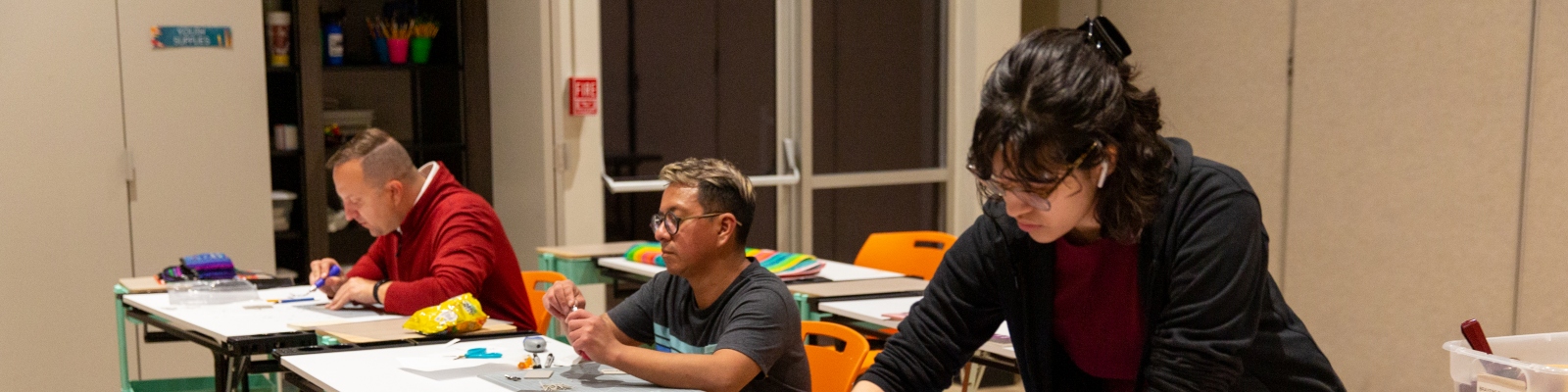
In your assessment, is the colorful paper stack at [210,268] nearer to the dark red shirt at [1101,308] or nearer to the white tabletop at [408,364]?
the white tabletop at [408,364]

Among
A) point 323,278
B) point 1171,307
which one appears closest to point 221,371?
point 323,278

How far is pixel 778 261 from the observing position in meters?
4.30

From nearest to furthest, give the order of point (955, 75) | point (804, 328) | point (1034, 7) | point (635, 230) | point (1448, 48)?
point (804, 328), point (1448, 48), point (635, 230), point (955, 75), point (1034, 7)

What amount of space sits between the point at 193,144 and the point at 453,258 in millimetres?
2212

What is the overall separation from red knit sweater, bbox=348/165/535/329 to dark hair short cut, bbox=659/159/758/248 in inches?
37.4

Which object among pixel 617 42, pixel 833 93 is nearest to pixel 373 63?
pixel 617 42

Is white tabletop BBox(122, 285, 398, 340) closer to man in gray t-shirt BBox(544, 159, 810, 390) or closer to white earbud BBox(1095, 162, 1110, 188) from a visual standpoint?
man in gray t-shirt BBox(544, 159, 810, 390)

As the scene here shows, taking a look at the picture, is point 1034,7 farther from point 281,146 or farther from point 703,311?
point 703,311

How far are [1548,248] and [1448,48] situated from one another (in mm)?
748

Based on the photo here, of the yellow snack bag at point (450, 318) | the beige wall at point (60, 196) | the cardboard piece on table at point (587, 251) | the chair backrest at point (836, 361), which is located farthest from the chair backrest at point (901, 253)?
the beige wall at point (60, 196)

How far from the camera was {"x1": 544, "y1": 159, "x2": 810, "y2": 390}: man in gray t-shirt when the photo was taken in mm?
2383

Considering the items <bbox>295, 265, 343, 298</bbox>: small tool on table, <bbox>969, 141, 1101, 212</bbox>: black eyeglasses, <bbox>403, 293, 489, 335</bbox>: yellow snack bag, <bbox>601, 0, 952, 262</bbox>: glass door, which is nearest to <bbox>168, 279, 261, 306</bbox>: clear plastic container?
<bbox>295, 265, 343, 298</bbox>: small tool on table

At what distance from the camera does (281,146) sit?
17.9 ft

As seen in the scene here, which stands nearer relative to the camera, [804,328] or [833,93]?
[804,328]
